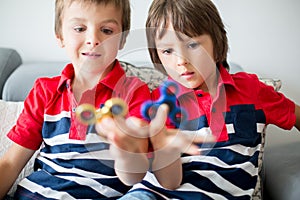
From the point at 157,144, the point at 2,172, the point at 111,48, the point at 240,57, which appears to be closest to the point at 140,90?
the point at 111,48

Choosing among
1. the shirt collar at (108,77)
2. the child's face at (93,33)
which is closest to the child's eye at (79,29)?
the child's face at (93,33)

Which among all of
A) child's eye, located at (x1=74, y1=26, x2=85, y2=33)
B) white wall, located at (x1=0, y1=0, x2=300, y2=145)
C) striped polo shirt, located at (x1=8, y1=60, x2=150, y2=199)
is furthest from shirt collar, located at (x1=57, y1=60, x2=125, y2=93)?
white wall, located at (x1=0, y1=0, x2=300, y2=145)

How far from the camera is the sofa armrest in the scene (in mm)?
1261

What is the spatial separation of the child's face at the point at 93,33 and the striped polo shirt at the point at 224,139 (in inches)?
5.4

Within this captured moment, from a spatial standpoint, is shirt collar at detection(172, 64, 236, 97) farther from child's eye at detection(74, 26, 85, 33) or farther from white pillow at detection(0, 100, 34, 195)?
white pillow at detection(0, 100, 34, 195)

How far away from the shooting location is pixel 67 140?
0.89m

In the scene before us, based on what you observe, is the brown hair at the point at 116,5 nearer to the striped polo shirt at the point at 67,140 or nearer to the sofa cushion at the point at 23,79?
the striped polo shirt at the point at 67,140

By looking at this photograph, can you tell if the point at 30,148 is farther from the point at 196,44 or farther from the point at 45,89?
the point at 196,44

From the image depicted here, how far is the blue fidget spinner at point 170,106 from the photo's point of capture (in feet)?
2.74

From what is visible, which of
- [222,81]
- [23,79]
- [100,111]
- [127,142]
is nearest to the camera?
[127,142]

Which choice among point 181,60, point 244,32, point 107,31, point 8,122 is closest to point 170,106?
point 181,60

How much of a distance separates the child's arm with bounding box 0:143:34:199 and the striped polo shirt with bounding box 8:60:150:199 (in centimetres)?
2

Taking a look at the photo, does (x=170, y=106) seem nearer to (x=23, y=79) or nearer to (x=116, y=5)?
(x=116, y=5)

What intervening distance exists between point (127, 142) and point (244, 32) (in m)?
0.78
